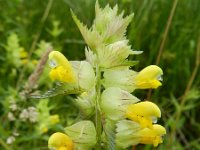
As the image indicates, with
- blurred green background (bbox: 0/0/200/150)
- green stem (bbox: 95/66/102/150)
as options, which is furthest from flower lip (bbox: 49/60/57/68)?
→ blurred green background (bbox: 0/0/200/150)

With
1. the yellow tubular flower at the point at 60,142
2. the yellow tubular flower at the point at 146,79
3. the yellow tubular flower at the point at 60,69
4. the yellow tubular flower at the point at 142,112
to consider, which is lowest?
the yellow tubular flower at the point at 60,142

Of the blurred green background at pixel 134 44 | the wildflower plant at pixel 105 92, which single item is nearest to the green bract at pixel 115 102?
the wildflower plant at pixel 105 92

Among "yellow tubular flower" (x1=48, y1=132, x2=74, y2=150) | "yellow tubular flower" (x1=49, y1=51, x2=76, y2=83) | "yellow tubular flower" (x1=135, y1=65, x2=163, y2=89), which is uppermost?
"yellow tubular flower" (x1=49, y1=51, x2=76, y2=83)

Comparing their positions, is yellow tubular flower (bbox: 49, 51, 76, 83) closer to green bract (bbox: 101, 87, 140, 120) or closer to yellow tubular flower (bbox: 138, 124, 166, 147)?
green bract (bbox: 101, 87, 140, 120)

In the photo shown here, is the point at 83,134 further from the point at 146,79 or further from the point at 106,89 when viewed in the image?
the point at 146,79

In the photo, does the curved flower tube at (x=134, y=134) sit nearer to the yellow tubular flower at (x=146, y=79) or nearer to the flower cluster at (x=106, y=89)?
the flower cluster at (x=106, y=89)

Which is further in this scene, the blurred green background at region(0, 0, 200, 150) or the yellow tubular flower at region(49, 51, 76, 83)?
the blurred green background at region(0, 0, 200, 150)

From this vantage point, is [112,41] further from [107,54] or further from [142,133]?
[142,133]

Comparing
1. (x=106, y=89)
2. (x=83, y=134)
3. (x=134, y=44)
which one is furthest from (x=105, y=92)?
(x=134, y=44)
